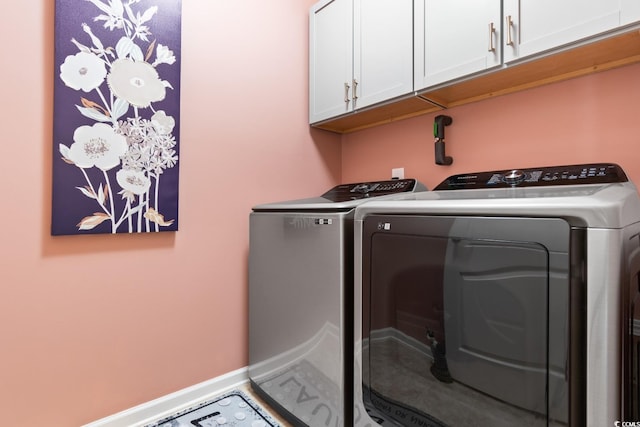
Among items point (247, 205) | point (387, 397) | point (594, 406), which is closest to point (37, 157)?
point (247, 205)

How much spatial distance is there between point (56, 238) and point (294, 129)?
134 centimetres

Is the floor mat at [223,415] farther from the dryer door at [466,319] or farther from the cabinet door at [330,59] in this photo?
the cabinet door at [330,59]

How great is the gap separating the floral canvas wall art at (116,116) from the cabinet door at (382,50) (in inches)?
36.3

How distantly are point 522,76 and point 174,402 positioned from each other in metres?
2.19

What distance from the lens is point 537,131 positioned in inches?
58.6

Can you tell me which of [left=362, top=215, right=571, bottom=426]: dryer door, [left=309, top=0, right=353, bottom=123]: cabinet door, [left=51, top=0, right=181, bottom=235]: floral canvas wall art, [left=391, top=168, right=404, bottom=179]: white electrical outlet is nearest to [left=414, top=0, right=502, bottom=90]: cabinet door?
[left=309, top=0, right=353, bottom=123]: cabinet door

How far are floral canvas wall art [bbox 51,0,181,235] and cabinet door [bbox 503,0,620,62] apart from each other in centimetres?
146

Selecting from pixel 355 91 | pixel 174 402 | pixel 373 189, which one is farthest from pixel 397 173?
pixel 174 402

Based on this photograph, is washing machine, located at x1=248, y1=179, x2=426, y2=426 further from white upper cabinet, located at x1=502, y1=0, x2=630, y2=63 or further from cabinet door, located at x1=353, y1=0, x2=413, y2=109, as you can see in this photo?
white upper cabinet, located at x1=502, y1=0, x2=630, y2=63

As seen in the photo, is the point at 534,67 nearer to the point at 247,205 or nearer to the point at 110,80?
the point at 247,205

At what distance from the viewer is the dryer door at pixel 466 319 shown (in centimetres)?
79

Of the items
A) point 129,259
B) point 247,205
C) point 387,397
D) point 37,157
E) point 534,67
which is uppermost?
point 534,67

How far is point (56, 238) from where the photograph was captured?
136 cm

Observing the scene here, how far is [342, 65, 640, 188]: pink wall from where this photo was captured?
50.5 inches
